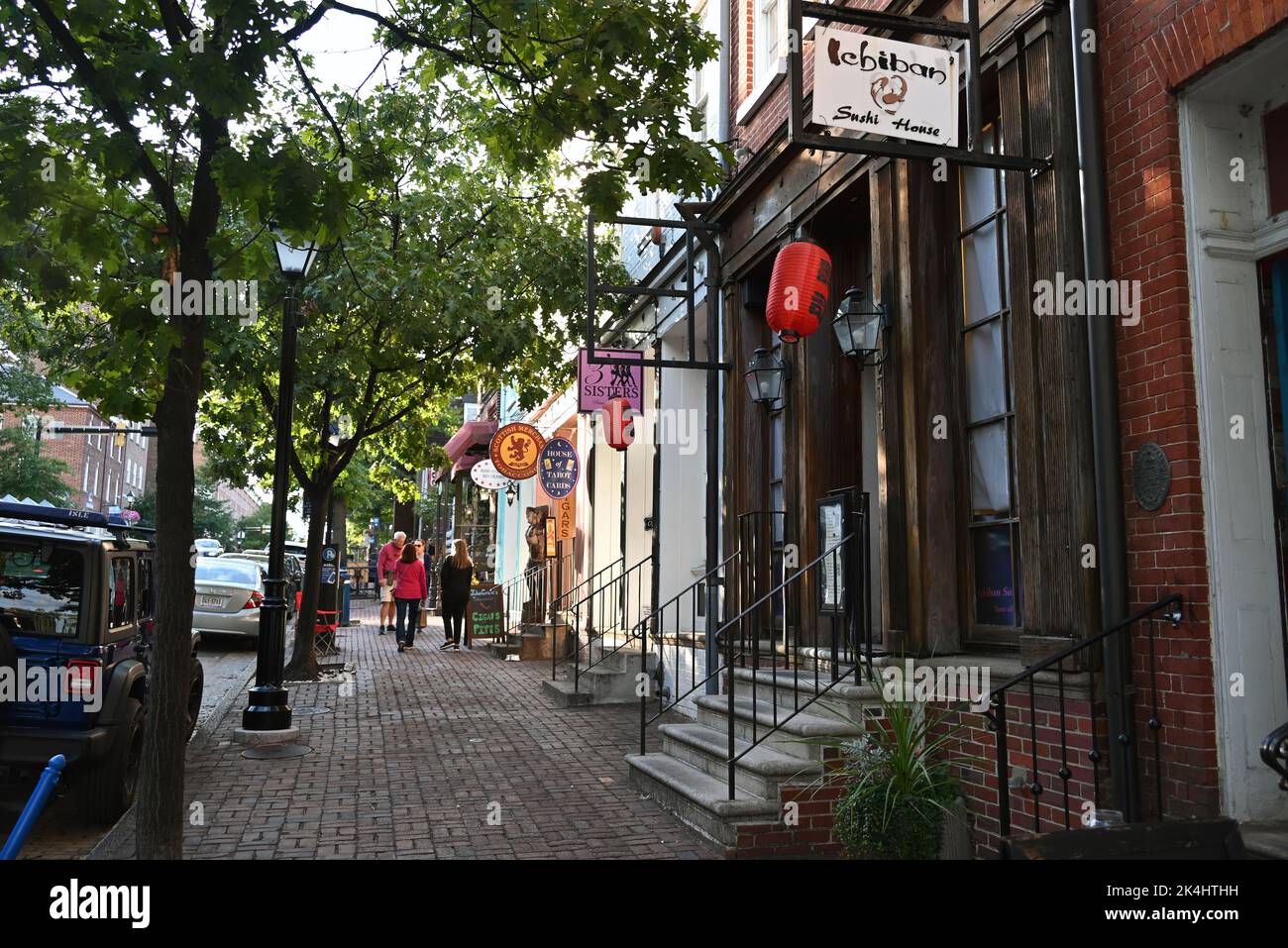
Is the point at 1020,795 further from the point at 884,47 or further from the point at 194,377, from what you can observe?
the point at 194,377

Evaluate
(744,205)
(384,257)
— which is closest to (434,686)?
(384,257)

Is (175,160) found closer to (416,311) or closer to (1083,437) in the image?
(1083,437)

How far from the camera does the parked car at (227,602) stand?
16.5 meters

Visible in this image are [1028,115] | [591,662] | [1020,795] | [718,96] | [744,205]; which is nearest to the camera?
[1020,795]

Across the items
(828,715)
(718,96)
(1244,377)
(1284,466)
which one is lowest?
(828,715)

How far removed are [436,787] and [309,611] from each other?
665 centimetres

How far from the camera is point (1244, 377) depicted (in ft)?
15.8

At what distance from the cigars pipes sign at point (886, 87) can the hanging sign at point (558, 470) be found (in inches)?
388

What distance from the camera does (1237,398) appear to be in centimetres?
478

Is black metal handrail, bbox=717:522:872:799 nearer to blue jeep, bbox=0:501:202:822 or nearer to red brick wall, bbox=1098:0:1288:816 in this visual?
red brick wall, bbox=1098:0:1288:816

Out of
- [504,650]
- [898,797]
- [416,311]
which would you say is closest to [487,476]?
[504,650]

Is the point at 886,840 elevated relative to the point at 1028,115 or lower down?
lower down

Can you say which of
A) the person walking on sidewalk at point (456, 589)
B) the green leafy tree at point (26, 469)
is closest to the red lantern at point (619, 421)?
the person walking on sidewalk at point (456, 589)

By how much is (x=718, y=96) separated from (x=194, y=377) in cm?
791
